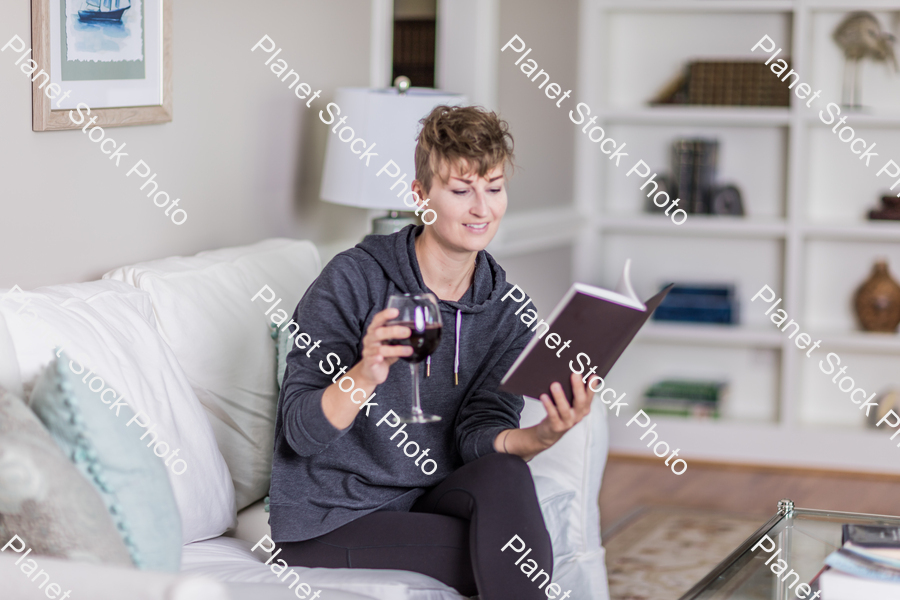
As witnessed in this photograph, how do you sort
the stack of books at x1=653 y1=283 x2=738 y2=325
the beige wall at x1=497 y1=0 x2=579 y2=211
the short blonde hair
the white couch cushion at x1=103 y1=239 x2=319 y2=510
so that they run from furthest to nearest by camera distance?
the stack of books at x1=653 y1=283 x2=738 y2=325 < the beige wall at x1=497 y1=0 x2=579 y2=211 < the white couch cushion at x1=103 y1=239 x2=319 y2=510 < the short blonde hair

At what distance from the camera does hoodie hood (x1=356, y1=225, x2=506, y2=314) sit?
1622mm

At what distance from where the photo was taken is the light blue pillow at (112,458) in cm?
119

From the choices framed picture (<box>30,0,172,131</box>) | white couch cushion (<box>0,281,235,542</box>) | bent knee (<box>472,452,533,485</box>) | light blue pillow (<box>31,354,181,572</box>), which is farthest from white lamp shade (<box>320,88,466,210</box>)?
light blue pillow (<box>31,354,181,572</box>)

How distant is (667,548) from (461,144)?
5.81 feet

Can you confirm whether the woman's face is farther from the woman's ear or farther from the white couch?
the white couch

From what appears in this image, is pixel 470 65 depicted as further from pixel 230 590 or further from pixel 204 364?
pixel 230 590

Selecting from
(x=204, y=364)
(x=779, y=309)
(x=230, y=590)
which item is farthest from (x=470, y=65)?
(x=230, y=590)

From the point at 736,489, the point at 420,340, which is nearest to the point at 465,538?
the point at 420,340

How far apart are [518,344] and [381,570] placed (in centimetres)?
45

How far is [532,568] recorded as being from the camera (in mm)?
1436

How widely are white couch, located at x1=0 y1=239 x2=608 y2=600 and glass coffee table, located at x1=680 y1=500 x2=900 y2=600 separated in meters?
0.34

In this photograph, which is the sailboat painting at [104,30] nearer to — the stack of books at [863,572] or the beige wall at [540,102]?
the stack of books at [863,572]

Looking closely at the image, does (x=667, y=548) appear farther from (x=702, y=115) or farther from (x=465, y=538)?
(x=702, y=115)

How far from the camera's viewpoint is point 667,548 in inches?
113
